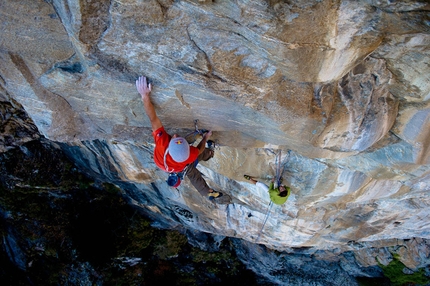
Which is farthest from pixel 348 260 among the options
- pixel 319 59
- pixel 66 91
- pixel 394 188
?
pixel 66 91

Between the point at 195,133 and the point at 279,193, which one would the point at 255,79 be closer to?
the point at 195,133

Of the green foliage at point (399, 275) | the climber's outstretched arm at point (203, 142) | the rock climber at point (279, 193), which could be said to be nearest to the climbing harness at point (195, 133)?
the climber's outstretched arm at point (203, 142)

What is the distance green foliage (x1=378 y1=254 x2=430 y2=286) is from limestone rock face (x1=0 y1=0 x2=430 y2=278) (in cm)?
490

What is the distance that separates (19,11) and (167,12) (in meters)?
1.28

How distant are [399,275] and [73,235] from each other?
29.9ft

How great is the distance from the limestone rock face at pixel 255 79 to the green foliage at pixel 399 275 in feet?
16.1

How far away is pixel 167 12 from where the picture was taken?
2156 mm

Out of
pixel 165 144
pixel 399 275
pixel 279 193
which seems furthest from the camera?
pixel 399 275

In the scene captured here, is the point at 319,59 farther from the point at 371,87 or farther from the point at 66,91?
the point at 66,91

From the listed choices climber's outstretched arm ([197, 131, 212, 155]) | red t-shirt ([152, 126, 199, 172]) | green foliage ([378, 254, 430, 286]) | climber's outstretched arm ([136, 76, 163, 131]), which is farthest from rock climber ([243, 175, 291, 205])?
green foliage ([378, 254, 430, 286])

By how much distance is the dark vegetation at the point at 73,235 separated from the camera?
263 inches

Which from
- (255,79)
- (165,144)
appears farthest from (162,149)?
(255,79)

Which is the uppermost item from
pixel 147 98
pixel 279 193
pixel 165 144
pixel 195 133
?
pixel 147 98

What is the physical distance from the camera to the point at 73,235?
8.01 metres
